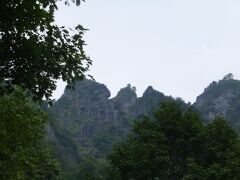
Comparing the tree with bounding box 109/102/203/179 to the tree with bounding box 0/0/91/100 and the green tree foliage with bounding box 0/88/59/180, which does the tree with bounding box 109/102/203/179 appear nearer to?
the green tree foliage with bounding box 0/88/59/180

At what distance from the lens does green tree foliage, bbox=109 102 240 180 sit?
39.1 metres

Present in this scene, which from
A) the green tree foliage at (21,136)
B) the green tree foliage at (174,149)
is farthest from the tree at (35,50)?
the green tree foliage at (174,149)

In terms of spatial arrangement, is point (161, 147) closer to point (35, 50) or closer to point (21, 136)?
point (21, 136)

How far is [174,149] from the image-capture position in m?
40.3

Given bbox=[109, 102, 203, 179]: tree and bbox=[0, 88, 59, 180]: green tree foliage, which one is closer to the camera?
bbox=[0, 88, 59, 180]: green tree foliage

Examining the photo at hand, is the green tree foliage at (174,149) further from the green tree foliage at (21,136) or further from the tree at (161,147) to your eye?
the green tree foliage at (21,136)

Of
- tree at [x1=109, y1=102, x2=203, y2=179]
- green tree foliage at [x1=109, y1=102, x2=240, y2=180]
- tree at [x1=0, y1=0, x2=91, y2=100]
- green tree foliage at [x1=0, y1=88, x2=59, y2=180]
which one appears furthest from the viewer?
tree at [x1=109, y1=102, x2=203, y2=179]

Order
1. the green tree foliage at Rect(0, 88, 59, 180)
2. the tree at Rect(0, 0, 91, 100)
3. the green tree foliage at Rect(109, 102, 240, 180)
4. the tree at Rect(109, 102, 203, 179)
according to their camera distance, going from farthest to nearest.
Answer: the tree at Rect(109, 102, 203, 179) < the green tree foliage at Rect(109, 102, 240, 180) < the green tree foliage at Rect(0, 88, 59, 180) < the tree at Rect(0, 0, 91, 100)

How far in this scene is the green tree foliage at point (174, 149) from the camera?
3906cm

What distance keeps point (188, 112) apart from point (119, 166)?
22.7 ft

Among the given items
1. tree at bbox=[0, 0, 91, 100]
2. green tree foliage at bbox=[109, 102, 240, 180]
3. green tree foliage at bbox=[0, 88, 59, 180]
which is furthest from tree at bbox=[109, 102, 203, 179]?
tree at bbox=[0, 0, 91, 100]

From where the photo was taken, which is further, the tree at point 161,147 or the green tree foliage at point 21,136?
the tree at point 161,147

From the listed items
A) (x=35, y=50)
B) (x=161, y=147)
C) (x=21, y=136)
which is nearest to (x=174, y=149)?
(x=161, y=147)

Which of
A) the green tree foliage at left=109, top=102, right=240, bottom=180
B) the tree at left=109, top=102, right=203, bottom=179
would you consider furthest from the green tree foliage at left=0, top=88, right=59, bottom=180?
the green tree foliage at left=109, top=102, right=240, bottom=180
